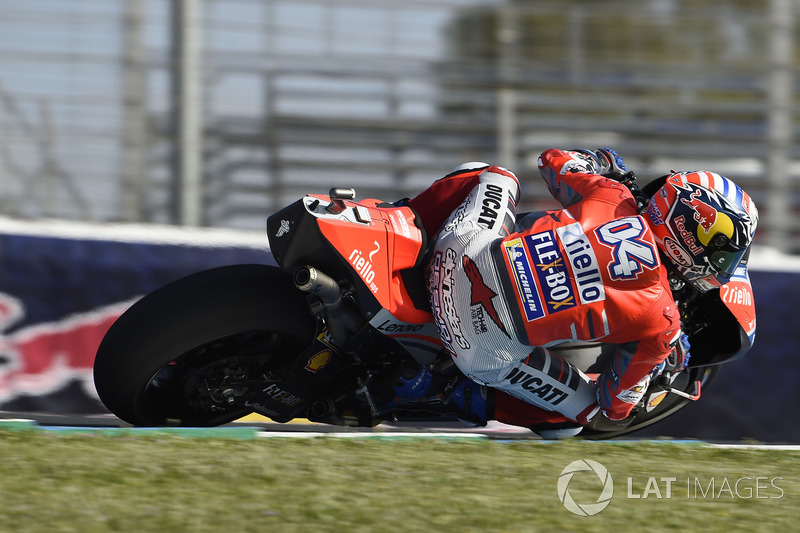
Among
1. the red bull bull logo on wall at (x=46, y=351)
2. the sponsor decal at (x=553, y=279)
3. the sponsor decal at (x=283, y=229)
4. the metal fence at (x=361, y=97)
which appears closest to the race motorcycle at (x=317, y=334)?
the sponsor decal at (x=283, y=229)

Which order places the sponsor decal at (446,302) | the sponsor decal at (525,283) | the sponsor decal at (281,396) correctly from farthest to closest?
the sponsor decal at (281,396), the sponsor decal at (446,302), the sponsor decal at (525,283)

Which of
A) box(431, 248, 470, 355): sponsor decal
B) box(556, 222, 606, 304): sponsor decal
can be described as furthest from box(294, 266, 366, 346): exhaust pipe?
box(556, 222, 606, 304): sponsor decal

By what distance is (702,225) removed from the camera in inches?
135

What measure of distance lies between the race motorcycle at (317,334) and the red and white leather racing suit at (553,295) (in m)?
0.15

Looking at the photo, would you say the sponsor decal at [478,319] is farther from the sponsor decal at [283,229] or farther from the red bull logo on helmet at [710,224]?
the red bull logo on helmet at [710,224]

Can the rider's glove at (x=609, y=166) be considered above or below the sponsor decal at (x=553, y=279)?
above

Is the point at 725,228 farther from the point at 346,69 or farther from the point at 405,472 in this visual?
the point at 346,69

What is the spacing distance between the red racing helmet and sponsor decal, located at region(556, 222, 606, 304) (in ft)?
1.19

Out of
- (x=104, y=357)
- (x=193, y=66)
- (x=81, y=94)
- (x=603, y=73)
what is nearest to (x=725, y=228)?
(x=104, y=357)

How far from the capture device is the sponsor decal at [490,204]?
11.8 feet

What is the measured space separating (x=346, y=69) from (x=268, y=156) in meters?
0.69

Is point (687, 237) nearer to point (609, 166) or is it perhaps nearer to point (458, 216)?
point (609, 166)

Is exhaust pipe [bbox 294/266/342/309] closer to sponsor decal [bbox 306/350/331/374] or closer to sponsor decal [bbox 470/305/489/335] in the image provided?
sponsor decal [bbox 306/350/331/374]

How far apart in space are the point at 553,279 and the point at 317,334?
2.91 feet
